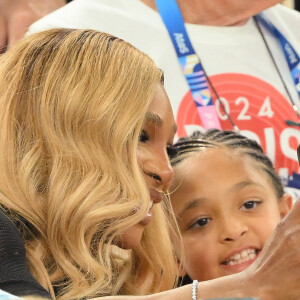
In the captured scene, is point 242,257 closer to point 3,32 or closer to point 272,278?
point 272,278

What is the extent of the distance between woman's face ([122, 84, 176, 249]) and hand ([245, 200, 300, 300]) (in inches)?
13.4

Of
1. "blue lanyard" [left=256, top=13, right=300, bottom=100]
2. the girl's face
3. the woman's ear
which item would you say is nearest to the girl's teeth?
the girl's face

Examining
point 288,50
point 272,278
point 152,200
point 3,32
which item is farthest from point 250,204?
point 3,32

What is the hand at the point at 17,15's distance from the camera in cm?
214

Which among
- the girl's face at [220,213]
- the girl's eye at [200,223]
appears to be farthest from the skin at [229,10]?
the girl's eye at [200,223]

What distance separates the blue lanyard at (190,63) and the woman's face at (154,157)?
0.53 m

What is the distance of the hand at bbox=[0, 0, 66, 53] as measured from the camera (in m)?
2.14

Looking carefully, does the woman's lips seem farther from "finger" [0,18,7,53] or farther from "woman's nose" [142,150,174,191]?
"finger" [0,18,7,53]

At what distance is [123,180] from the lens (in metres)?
1.25

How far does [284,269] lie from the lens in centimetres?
Answer: 99

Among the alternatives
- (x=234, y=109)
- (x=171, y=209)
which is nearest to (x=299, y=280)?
(x=171, y=209)

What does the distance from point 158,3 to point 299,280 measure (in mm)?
1077

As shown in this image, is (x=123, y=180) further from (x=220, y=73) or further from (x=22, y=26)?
(x=22, y=26)

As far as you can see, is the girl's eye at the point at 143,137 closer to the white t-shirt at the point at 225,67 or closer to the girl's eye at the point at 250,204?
the girl's eye at the point at 250,204
